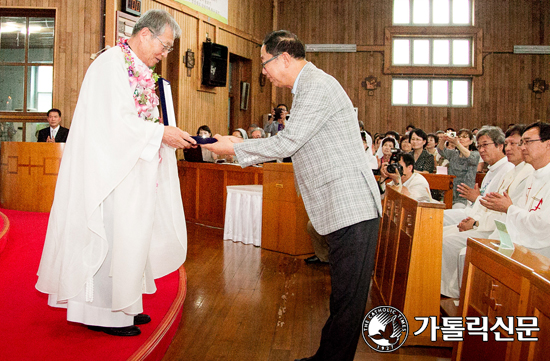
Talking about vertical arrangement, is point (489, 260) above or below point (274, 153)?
below

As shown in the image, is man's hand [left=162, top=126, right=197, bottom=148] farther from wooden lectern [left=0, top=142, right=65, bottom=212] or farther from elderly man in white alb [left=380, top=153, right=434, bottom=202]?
wooden lectern [left=0, top=142, right=65, bottom=212]

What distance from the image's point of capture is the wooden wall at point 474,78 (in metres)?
12.5

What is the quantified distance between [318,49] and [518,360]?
12.1 meters

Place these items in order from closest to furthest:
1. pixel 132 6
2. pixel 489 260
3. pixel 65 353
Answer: pixel 489 260
pixel 65 353
pixel 132 6

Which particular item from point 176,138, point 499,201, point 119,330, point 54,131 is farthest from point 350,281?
point 54,131

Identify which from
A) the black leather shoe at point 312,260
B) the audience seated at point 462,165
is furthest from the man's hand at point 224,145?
the audience seated at point 462,165

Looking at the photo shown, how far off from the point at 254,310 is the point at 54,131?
506 centimetres

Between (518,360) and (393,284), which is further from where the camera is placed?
(393,284)

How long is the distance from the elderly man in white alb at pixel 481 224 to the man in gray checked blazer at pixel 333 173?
57.7 inches

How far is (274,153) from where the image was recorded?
6.47ft

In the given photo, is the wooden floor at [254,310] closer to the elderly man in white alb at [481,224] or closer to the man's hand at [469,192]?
the elderly man in white alb at [481,224]

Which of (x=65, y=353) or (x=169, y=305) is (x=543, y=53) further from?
(x=65, y=353)

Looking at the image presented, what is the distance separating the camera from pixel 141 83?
252cm

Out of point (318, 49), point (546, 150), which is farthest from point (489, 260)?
point (318, 49)
